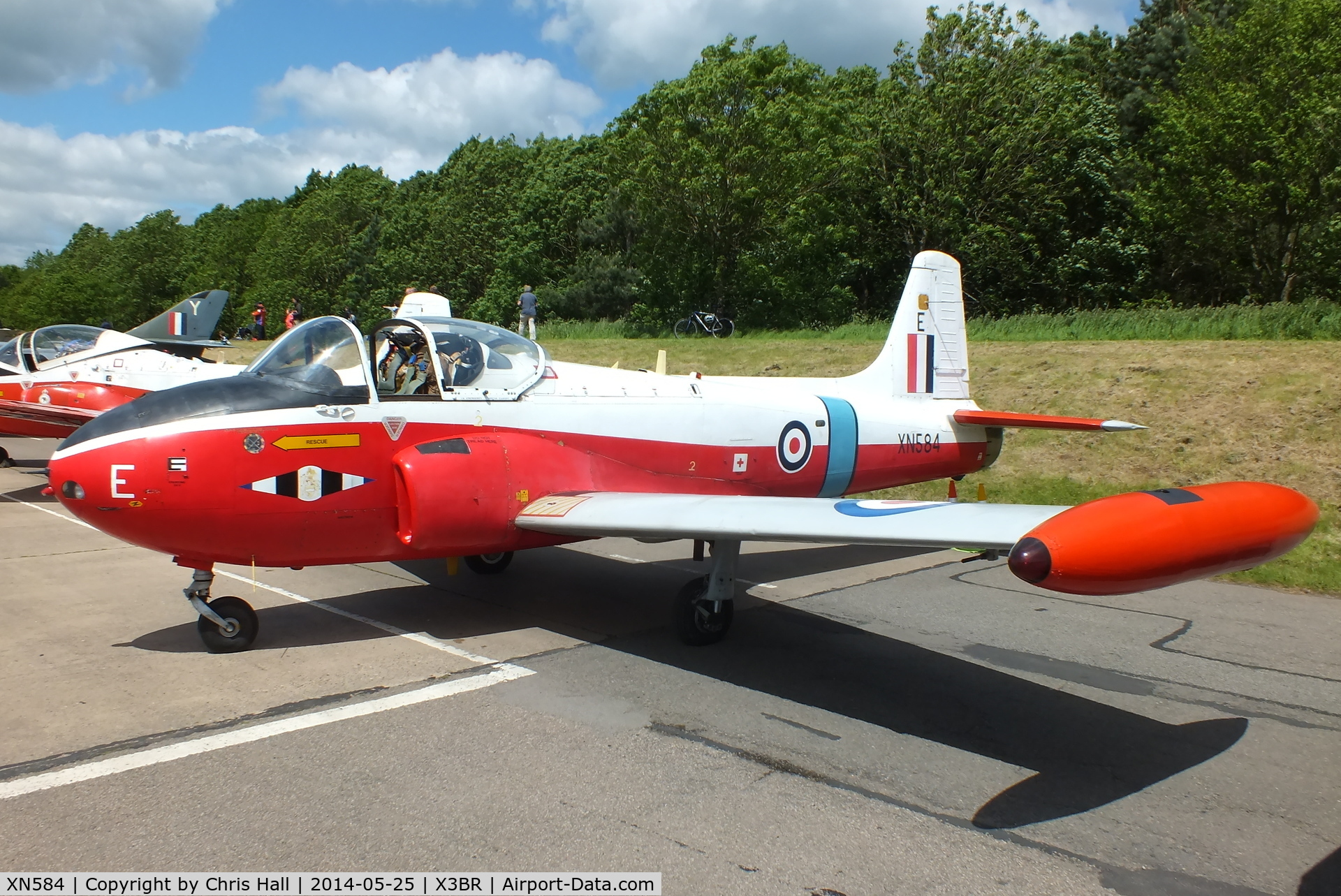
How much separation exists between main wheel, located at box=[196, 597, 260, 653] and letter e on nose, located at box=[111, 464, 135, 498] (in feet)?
2.86

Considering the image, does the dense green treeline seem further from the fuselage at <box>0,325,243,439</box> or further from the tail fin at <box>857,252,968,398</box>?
the fuselage at <box>0,325,243,439</box>

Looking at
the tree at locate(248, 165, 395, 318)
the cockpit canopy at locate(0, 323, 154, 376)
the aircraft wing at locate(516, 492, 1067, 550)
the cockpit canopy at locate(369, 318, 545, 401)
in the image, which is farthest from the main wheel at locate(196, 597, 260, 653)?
the tree at locate(248, 165, 395, 318)

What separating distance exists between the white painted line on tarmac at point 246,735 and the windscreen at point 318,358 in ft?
6.60

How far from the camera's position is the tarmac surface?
331cm

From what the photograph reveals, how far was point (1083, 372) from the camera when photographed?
14680 millimetres

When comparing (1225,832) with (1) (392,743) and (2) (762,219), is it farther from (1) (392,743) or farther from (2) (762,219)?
(2) (762,219)

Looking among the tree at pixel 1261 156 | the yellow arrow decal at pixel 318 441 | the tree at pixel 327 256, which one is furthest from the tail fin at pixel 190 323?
the tree at pixel 327 256

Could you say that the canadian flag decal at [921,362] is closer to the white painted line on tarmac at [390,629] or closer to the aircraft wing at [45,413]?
the white painted line on tarmac at [390,629]

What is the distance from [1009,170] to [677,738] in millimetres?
34981

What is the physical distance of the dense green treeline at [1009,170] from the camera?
27.4 meters

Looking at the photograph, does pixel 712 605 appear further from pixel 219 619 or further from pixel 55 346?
pixel 55 346

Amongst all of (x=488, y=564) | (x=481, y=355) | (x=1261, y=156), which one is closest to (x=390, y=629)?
(x=488, y=564)

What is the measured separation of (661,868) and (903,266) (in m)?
37.9

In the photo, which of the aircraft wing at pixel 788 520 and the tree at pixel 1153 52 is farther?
the tree at pixel 1153 52
